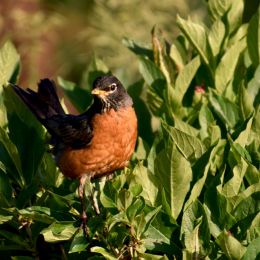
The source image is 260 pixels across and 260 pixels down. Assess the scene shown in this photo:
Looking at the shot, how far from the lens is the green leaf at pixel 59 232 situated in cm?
324

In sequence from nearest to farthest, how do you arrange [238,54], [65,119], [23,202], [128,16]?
1. [23,202]
2. [238,54]
3. [65,119]
4. [128,16]

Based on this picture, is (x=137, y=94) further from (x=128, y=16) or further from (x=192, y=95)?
(x=128, y=16)

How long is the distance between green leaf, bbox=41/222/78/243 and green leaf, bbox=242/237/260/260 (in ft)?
2.51

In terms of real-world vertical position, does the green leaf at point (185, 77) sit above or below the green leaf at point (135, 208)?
above

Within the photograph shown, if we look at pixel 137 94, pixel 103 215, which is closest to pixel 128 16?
pixel 137 94

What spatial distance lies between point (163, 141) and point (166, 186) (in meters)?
0.45

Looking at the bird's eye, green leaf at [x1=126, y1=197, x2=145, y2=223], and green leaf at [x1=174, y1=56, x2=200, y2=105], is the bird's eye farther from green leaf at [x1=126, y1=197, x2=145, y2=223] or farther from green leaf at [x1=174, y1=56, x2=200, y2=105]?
green leaf at [x1=126, y1=197, x2=145, y2=223]

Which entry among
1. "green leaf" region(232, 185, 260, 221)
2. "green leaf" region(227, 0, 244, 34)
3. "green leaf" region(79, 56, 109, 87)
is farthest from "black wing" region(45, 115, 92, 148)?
"green leaf" region(232, 185, 260, 221)

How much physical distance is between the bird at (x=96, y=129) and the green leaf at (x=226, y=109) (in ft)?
1.85

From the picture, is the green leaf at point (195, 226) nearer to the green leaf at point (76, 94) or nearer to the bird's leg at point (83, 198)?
the bird's leg at point (83, 198)

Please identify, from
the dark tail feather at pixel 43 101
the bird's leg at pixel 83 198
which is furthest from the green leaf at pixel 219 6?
the bird's leg at pixel 83 198

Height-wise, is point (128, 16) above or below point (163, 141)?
below

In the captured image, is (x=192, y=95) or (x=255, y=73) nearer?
(x=255, y=73)

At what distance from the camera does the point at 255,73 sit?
4117 millimetres
